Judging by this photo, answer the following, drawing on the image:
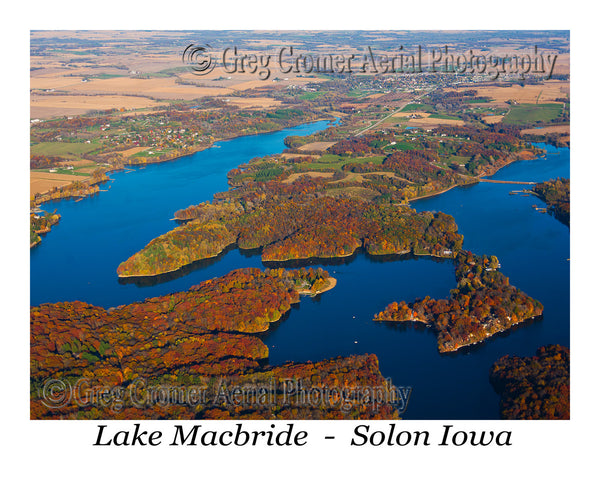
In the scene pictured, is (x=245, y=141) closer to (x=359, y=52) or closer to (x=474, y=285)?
(x=474, y=285)

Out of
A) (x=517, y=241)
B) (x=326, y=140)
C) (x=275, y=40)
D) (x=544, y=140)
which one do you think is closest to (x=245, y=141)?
(x=326, y=140)

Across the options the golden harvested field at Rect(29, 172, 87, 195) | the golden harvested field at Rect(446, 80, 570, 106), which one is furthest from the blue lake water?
the golden harvested field at Rect(446, 80, 570, 106)

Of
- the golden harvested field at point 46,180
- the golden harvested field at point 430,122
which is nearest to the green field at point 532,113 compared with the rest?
the golden harvested field at point 430,122

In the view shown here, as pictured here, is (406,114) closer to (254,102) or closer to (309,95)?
(309,95)

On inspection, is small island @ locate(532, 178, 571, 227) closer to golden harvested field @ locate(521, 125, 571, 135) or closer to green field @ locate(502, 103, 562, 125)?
golden harvested field @ locate(521, 125, 571, 135)

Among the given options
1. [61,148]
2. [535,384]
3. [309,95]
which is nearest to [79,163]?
[61,148]
